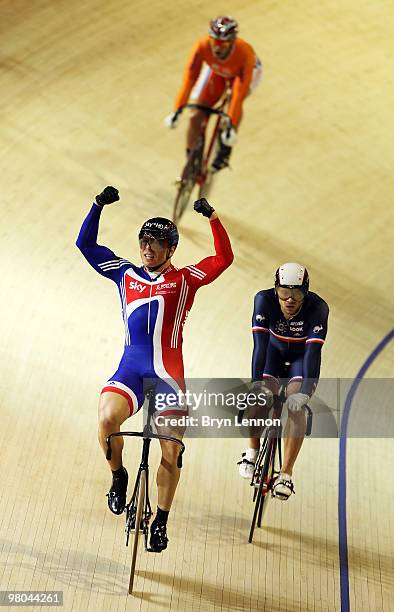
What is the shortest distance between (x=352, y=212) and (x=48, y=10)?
15.1ft

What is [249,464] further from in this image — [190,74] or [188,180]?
[190,74]

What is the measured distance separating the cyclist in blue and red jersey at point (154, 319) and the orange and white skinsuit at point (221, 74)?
269 centimetres

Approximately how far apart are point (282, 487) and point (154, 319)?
1.13 meters

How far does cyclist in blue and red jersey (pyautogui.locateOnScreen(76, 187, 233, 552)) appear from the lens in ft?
13.8

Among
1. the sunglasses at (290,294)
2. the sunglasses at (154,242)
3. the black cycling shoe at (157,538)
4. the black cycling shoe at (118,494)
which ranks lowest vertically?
the black cycling shoe at (157,538)

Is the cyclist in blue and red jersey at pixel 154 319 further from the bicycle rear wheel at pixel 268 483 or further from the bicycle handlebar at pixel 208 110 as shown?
the bicycle handlebar at pixel 208 110

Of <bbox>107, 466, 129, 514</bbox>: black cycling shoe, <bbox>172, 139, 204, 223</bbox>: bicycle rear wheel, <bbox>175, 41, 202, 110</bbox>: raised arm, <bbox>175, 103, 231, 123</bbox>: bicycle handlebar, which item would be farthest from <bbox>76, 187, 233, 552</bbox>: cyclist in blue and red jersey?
<bbox>172, 139, 204, 223</bbox>: bicycle rear wheel

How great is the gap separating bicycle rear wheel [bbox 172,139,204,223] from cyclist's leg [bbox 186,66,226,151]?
3.1 inches

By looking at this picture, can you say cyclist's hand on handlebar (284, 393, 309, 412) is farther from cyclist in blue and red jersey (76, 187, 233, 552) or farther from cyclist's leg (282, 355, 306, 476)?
cyclist in blue and red jersey (76, 187, 233, 552)

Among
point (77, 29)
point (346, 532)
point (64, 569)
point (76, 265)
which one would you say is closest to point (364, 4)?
point (77, 29)

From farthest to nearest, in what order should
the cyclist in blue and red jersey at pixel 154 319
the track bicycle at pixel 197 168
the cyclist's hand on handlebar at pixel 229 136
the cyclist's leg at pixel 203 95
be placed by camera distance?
1. the track bicycle at pixel 197 168
2. the cyclist's leg at pixel 203 95
3. the cyclist's hand on handlebar at pixel 229 136
4. the cyclist in blue and red jersey at pixel 154 319

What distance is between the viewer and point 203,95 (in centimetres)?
743

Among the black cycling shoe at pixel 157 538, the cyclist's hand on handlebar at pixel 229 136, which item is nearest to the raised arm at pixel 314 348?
the black cycling shoe at pixel 157 538

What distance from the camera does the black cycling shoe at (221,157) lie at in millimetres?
7137
